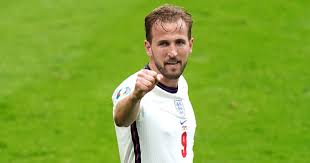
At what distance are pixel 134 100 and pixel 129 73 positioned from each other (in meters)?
9.93

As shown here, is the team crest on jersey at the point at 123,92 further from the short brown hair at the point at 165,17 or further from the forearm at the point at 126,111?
the short brown hair at the point at 165,17

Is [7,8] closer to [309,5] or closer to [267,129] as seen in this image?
[309,5]

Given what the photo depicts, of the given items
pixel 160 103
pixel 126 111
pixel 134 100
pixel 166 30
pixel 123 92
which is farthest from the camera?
pixel 160 103

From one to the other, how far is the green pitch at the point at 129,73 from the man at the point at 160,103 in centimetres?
605

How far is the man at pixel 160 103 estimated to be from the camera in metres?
5.96

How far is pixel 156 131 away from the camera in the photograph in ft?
20.0

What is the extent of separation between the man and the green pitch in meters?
6.05

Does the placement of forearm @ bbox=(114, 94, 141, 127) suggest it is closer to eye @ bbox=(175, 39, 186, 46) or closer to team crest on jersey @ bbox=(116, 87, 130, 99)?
team crest on jersey @ bbox=(116, 87, 130, 99)

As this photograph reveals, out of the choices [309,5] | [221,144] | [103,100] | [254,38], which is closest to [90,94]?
[103,100]

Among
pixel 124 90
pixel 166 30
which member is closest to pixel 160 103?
pixel 124 90

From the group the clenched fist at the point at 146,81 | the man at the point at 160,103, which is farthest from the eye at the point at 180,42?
the clenched fist at the point at 146,81

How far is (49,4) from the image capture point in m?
19.4

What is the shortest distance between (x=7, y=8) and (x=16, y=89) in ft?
15.8

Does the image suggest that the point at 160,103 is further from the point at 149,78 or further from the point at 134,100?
the point at 149,78
